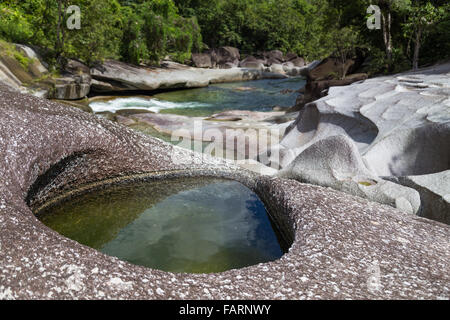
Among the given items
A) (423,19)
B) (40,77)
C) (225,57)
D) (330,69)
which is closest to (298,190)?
(423,19)

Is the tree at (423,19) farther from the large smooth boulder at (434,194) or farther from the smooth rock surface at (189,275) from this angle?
the smooth rock surface at (189,275)

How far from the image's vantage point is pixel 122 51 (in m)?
22.7

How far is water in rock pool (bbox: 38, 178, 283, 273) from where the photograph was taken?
4.66m

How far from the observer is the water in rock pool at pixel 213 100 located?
17378 mm

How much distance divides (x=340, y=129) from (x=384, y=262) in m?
5.27

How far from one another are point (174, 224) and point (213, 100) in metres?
15.7

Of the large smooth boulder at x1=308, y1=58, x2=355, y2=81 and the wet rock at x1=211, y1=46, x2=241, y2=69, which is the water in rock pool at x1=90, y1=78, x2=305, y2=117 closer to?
the large smooth boulder at x1=308, y1=58, x2=355, y2=81

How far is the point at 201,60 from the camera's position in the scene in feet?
107

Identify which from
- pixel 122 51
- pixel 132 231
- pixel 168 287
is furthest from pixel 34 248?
pixel 122 51

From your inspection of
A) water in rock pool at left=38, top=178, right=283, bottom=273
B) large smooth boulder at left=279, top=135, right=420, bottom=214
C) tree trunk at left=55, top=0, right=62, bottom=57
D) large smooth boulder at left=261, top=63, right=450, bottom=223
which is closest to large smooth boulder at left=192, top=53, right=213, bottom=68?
tree trunk at left=55, top=0, right=62, bottom=57

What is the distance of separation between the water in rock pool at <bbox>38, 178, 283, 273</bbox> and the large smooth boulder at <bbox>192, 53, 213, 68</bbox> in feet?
88.1

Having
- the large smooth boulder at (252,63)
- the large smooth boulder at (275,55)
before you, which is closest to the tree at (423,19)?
the large smooth boulder at (252,63)

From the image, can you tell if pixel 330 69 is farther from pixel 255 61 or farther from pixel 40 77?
pixel 255 61
